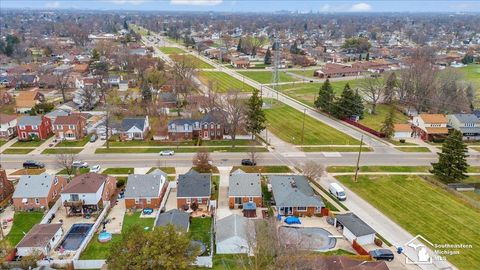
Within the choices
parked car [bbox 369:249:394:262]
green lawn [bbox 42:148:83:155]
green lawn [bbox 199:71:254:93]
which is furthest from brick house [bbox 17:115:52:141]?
parked car [bbox 369:249:394:262]

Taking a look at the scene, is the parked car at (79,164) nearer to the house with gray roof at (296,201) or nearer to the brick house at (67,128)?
the brick house at (67,128)

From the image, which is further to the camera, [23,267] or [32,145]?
[32,145]

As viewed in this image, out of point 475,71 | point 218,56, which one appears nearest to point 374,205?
point 475,71

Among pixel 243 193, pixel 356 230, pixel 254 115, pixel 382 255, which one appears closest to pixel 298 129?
pixel 254 115

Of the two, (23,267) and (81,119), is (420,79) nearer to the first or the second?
(81,119)

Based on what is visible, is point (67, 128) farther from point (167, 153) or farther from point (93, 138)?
point (167, 153)

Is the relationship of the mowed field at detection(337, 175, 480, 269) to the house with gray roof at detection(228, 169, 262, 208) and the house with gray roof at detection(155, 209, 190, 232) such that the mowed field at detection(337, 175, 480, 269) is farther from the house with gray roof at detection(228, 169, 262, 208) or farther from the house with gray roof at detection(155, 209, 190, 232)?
the house with gray roof at detection(155, 209, 190, 232)

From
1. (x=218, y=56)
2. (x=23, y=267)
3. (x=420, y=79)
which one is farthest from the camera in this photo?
(x=218, y=56)
